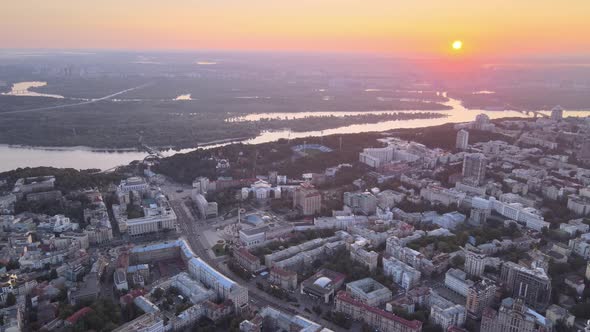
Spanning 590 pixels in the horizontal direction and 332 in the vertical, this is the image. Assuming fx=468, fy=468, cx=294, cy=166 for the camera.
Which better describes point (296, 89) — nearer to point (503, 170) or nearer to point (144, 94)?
point (144, 94)

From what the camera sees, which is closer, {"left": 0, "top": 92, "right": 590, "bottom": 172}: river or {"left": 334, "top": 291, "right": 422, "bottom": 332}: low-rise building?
{"left": 334, "top": 291, "right": 422, "bottom": 332}: low-rise building

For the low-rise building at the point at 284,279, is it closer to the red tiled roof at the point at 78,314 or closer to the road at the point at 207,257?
the road at the point at 207,257

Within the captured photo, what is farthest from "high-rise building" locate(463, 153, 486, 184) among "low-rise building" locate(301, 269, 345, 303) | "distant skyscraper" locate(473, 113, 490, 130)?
"distant skyscraper" locate(473, 113, 490, 130)

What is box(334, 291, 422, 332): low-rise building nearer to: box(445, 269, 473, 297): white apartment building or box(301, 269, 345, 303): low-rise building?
box(301, 269, 345, 303): low-rise building

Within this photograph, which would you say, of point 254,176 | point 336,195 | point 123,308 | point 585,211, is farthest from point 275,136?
point 123,308

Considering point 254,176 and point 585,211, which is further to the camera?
point 254,176

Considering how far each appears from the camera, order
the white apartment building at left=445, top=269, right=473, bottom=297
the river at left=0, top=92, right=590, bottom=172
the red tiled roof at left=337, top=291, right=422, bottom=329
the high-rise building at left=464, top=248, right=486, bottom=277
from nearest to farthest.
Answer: the red tiled roof at left=337, top=291, right=422, bottom=329
the white apartment building at left=445, top=269, right=473, bottom=297
the high-rise building at left=464, top=248, right=486, bottom=277
the river at left=0, top=92, right=590, bottom=172

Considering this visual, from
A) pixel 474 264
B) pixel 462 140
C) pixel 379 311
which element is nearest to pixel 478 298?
pixel 474 264
